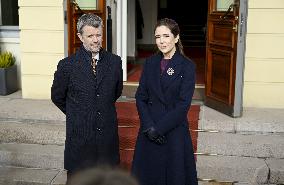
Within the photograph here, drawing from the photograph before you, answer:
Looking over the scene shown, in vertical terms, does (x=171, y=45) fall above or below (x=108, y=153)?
above

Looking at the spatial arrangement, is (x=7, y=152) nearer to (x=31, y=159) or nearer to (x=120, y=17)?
(x=31, y=159)

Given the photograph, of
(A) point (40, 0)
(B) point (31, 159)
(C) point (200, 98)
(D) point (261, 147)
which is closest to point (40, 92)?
(A) point (40, 0)

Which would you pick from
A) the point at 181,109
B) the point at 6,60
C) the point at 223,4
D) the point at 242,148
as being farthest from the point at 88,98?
the point at 6,60

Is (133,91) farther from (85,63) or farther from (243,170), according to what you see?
(85,63)

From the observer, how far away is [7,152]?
466cm

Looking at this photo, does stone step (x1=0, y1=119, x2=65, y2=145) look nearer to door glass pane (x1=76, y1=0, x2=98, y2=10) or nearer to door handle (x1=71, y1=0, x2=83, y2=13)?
door handle (x1=71, y1=0, x2=83, y2=13)

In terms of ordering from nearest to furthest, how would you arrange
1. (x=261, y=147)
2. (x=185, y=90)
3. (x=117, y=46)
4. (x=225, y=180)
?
1. (x=185, y=90)
2. (x=225, y=180)
3. (x=261, y=147)
4. (x=117, y=46)

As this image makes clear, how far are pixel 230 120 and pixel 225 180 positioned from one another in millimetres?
1027

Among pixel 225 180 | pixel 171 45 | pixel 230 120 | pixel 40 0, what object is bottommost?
pixel 225 180

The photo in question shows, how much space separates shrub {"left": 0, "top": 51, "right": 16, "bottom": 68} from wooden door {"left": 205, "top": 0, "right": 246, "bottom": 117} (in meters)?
3.09

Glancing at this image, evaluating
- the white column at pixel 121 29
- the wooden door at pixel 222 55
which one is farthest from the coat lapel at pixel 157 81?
the white column at pixel 121 29

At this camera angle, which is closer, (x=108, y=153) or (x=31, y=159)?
(x=108, y=153)

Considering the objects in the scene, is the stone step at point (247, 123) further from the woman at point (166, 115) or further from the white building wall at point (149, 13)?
the white building wall at point (149, 13)

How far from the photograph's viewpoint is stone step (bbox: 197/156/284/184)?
4156 mm
